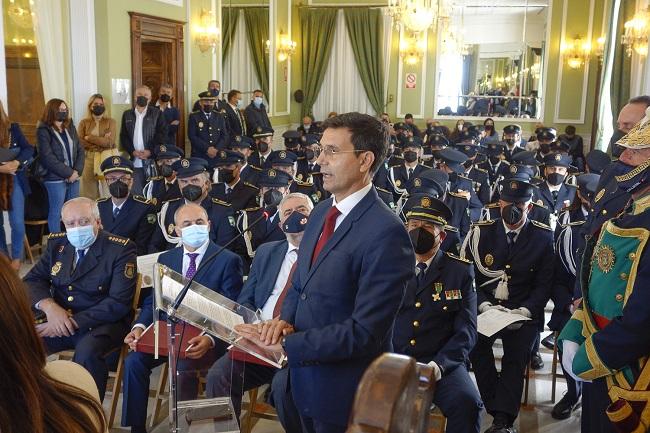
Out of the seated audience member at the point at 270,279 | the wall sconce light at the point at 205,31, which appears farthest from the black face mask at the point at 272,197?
the wall sconce light at the point at 205,31

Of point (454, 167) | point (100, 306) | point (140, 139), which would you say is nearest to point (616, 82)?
point (454, 167)

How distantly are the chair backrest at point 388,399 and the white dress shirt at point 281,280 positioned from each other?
2557 mm

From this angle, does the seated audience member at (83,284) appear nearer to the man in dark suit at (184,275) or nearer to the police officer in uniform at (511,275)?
the man in dark suit at (184,275)

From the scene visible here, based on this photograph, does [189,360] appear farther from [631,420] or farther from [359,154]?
[631,420]

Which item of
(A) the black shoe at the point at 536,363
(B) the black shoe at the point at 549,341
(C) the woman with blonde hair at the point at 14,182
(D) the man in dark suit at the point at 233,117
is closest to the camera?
(A) the black shoe at the point at 536,363

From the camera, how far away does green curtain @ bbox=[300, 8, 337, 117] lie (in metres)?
14.7

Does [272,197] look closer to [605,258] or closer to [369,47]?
[605,258]

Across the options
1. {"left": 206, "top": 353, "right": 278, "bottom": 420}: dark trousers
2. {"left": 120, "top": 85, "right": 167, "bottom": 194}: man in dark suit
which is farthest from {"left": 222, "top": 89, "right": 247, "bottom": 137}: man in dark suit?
{"left": 206, "top": 353, "right": 278, "bottom": 420}: dark trousers

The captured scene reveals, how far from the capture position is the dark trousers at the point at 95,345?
3.22 m

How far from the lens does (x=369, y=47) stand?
48.0 ft

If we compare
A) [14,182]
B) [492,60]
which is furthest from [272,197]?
[492,60]

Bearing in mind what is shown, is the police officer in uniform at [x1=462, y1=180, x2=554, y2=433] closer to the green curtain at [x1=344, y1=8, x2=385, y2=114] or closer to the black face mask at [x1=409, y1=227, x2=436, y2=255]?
the black face mask at [x1=409, y1=227, x2=436, y2=255]

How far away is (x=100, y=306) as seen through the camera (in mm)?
3379

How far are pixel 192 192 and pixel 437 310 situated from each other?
2419 millimetres
